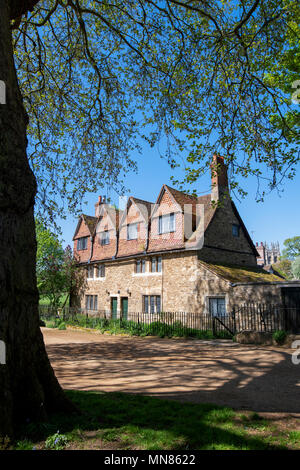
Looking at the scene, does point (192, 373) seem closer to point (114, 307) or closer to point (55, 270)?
point (114, 307)

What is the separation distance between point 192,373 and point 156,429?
4.87 meters

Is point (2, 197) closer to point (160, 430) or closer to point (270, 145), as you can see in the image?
point (160, 430)

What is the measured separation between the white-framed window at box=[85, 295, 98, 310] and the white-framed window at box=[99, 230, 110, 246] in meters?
5.29

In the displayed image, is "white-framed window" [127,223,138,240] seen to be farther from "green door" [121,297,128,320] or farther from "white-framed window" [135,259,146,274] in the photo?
"green door" [121,297,128,320]

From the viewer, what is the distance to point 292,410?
5.67 metres

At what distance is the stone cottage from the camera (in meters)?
20.1

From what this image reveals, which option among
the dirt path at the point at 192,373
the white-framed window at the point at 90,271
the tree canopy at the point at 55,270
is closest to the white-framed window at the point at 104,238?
the white-framed window at the point at 90,271

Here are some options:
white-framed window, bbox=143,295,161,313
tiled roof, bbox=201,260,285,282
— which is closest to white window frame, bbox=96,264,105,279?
white-framed window, bbox=143,295,161,313

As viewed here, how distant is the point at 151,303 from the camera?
2394 centimetres

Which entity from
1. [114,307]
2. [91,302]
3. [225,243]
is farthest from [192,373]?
[91,302]

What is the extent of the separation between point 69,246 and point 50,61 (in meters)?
23.9

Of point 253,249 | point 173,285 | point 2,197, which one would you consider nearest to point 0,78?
point 2,197

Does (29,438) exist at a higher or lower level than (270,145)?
lower

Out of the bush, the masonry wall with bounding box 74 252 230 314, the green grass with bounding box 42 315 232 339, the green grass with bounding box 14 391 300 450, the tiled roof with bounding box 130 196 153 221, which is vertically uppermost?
the tiled roof with bounding box 130 196 153 221
